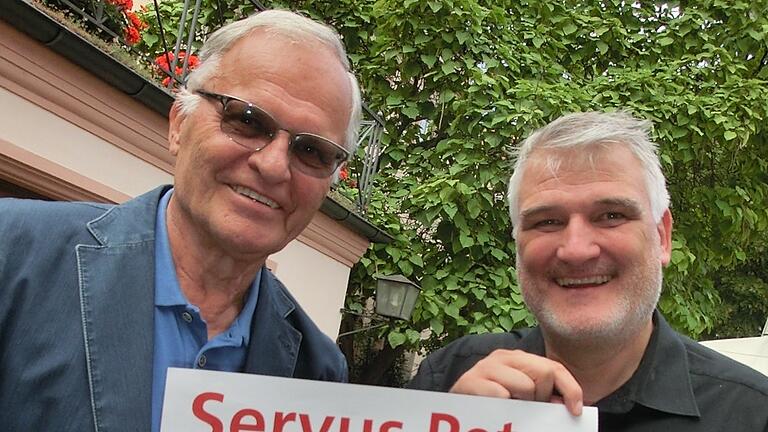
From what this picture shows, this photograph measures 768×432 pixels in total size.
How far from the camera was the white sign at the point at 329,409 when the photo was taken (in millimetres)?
1517

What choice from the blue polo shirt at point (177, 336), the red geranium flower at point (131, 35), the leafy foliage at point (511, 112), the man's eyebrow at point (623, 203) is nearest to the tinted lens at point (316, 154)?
the blue polo shirt at point (177, 336)

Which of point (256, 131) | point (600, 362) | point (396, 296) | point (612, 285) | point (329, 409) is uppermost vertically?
point (396, 296)

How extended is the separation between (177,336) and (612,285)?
3.41ft

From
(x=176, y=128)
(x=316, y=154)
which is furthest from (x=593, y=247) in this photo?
(x=176, y=128)

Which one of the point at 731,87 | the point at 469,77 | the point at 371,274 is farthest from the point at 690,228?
the point at 371,274

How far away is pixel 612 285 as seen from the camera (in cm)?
186

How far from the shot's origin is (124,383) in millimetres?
1533

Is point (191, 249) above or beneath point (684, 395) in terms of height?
above

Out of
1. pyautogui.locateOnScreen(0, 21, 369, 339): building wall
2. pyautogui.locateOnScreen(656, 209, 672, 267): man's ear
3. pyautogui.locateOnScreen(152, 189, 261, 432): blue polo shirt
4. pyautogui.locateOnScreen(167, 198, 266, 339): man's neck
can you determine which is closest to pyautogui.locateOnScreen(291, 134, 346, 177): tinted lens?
pyautogui.locateOnScreen(167, 198, 266, 339): man's neck

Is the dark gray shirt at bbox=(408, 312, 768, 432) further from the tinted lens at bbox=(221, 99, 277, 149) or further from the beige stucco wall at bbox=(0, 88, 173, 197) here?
the beige stucco wall at bbox=(0, 88, 173, 197)

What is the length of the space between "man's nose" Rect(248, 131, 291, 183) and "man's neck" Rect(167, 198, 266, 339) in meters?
0.21

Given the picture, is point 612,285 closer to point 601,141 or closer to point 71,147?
point 601,141

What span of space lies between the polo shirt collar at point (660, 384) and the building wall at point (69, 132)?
3.24 m

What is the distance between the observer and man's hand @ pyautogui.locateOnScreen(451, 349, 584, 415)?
1.56m
